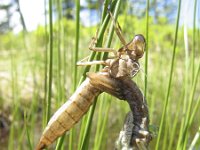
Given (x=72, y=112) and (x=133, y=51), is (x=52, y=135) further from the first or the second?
(x=133, y=51)

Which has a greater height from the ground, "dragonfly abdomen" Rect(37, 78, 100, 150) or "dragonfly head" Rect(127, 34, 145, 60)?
"dragonfly head" Rect(127, 34, 145, 60)

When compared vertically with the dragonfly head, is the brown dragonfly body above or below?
below

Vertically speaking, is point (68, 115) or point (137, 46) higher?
point (137, 46)

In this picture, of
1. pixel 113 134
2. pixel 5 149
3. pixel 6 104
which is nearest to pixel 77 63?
pixel 113 134
